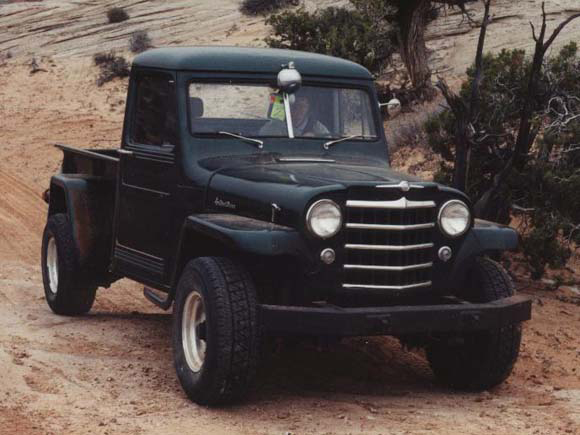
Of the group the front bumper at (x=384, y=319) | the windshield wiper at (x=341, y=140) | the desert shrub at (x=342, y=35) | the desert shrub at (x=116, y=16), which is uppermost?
the desert shrub at (x=116, y=16)

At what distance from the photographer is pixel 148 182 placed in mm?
7336

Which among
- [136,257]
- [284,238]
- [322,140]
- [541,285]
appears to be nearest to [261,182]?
[284,238]

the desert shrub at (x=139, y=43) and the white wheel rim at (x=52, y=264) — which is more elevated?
the desert shrub at (x=139, y=43)

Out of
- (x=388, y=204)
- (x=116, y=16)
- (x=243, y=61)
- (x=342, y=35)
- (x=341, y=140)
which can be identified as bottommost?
(x=388, y=204)

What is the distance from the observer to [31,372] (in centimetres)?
689

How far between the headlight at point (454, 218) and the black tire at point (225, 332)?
3.66 feet

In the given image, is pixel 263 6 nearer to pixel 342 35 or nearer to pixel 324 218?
pixel 342 35

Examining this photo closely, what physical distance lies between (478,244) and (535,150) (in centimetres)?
570

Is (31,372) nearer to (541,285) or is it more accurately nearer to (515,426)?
(515,426)

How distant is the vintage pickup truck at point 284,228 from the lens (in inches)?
237

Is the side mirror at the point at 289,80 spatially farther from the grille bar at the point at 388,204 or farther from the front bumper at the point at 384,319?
the front bumper at the point at 384,319

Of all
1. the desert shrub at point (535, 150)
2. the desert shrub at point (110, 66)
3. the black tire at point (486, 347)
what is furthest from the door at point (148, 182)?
the desert shrub at point (110, 66)

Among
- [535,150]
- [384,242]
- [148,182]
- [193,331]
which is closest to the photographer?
→ [384,242]

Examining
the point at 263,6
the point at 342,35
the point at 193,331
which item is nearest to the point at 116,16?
the point at 263,6
